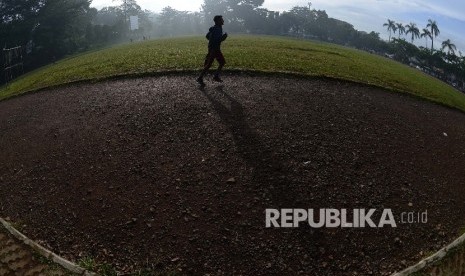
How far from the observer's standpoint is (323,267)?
623 cm

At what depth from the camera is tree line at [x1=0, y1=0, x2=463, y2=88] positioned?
44.8m

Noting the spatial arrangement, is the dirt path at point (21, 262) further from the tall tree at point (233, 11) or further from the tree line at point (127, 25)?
the tall tree at point (233, 11)

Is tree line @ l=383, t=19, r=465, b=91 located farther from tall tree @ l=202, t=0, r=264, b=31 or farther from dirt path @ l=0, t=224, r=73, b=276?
dirt path @ l=0, t=224, r=73, b=276

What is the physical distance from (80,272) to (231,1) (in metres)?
91.6

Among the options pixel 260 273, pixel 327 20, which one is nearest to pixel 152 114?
pixel 260 273

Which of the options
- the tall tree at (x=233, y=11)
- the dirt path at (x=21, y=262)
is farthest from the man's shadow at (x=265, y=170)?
the tall tree at (x=233, y=11)

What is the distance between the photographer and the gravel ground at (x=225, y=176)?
653 cm

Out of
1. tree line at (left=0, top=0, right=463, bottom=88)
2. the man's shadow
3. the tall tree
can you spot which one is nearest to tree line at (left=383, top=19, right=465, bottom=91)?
tree line at (left=0, top=0, right=463, bottom=88)

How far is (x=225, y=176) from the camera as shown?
26.5 feet

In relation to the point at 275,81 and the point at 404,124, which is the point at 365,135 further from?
the point at 275,81

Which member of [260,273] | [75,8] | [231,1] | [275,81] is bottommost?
[260,273]

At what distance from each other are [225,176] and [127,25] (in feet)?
198

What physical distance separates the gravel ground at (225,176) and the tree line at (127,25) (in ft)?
123

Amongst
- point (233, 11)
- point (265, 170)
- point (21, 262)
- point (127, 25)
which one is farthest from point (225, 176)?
point (233, 11)
